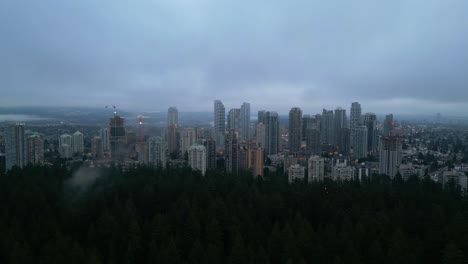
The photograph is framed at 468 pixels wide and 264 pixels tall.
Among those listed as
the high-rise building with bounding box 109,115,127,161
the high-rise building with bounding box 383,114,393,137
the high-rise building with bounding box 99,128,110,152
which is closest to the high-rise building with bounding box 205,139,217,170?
the high-rise building with bounding box 109,115,127,161

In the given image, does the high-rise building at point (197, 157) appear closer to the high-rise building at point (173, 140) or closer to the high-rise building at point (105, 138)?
the high-rise building at point (173, 140)

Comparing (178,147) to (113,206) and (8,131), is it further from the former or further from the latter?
(113,206)

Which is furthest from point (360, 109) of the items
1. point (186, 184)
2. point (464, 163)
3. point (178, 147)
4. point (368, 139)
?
point (186, 184)

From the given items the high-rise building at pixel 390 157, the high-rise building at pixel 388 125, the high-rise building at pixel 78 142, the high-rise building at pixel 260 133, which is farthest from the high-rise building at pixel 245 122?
the high-rise building at pixel 78 142

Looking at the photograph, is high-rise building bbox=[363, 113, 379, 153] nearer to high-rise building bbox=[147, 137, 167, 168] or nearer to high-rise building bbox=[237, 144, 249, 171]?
high-rise building bbox=[237, 144, 249, 171]

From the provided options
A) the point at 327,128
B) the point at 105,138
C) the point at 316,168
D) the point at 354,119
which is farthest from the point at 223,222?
the point at 354,119
